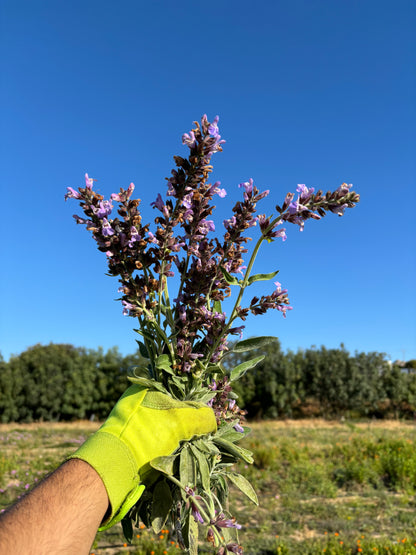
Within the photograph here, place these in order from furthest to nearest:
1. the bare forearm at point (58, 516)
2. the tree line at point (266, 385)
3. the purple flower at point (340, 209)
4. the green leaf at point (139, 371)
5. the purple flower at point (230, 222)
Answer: the tree line at point (266, 385) → the green leaf at point (139, 371) → the purple flower at point (230, 222) → the purple flower at point (340, 209) → the bare forearm at point (58, 516)

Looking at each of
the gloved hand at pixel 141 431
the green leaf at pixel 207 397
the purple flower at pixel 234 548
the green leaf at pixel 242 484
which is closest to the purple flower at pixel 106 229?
the gloved hand at pixel 141 431

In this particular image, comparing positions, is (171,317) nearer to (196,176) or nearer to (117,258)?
(117,258)

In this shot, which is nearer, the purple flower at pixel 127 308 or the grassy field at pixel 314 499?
the purple flower at pixel 127 308

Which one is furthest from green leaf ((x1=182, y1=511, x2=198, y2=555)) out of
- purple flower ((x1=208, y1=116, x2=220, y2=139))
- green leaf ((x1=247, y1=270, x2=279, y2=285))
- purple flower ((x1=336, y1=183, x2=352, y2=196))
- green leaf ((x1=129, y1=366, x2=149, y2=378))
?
purple flower ((x1=208, y1=116, x2=220, y2=139))

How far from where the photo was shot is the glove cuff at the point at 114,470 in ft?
5.26

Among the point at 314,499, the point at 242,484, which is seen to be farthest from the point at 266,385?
the point at 242,484

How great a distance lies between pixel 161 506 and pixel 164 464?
25 centimetres

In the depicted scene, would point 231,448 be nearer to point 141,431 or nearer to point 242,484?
point 242,484

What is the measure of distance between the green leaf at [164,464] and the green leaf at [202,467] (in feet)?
0.33

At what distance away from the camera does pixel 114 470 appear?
165 centimetres

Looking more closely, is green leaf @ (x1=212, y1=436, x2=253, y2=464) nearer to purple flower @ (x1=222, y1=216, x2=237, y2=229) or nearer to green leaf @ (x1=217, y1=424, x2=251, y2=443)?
green leaf @ (x1=217, y1=424, x2=251, y2=443)

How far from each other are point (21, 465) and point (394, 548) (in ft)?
30.0

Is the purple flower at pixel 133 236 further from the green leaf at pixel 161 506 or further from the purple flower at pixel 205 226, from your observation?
the green leaf at pixel 161 506

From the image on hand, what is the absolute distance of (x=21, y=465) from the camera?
1034cm
